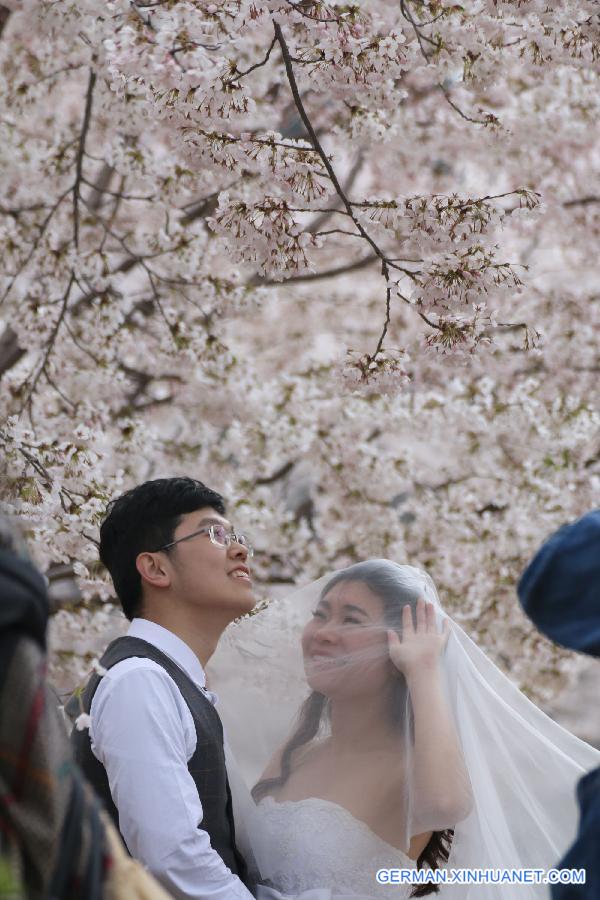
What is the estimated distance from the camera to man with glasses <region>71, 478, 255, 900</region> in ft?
6.10

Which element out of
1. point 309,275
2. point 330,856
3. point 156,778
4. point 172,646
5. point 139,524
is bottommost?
point 330,856

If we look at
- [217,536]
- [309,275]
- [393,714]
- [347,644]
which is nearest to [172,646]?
[217,536]

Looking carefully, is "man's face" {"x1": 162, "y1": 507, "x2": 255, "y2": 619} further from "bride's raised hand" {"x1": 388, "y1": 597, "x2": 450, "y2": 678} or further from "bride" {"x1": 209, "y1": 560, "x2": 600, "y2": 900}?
"bride's raised hand" {"x1": 388, "y1": 597, "x2": 450, "y2": 678}

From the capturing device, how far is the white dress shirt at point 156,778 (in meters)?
1.84

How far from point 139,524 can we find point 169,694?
51cm

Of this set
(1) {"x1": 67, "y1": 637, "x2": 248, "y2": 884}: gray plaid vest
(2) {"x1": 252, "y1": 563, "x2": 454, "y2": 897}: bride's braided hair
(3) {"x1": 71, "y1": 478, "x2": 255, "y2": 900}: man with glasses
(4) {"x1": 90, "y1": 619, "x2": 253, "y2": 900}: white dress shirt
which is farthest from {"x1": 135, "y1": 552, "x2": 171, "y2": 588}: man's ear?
(2) {"x1": 252, "y1": 563, "x2": 454, "y2": 897}: bride's braided hair

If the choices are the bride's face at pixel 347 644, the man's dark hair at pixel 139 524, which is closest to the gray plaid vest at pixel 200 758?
the man's dark hair at pixel 139 524

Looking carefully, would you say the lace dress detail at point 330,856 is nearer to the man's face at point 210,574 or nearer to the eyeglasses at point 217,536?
the man's face at point 210,574

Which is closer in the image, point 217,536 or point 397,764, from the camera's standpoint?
point 397,764

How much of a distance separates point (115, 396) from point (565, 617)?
3.77 meters

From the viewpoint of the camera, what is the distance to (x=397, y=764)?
219cm

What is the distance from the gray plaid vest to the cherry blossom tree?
715mm

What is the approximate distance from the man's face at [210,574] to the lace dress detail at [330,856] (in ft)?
1.58

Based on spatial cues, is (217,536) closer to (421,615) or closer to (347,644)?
(347,644)
